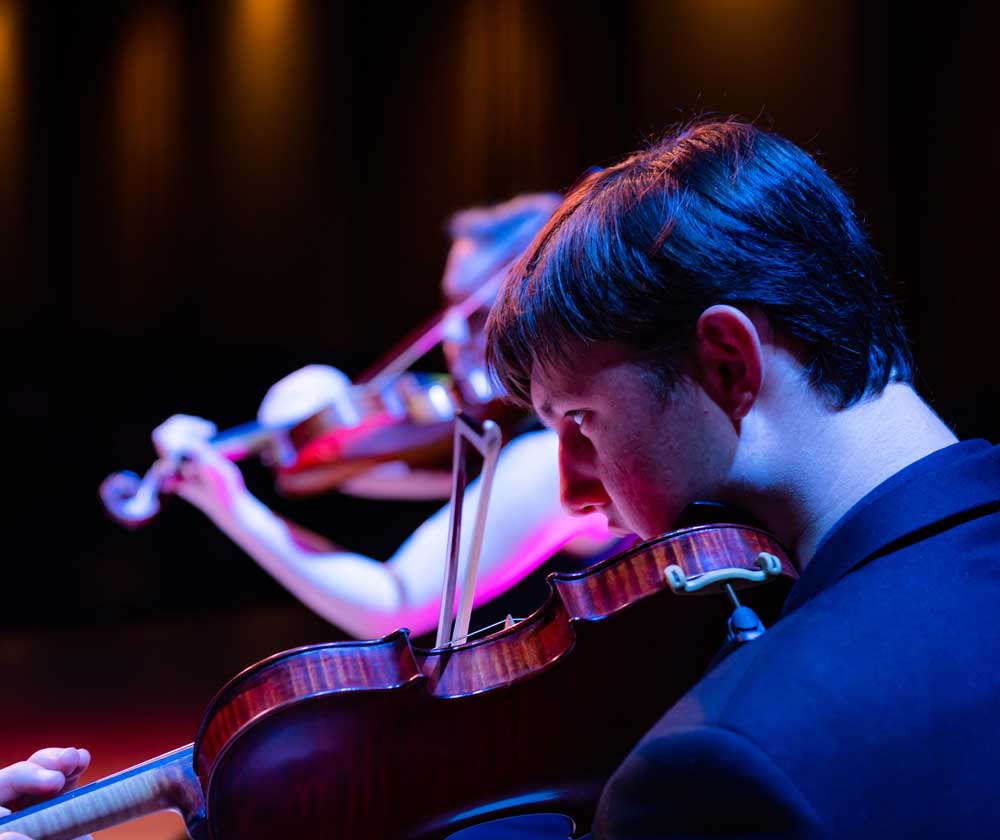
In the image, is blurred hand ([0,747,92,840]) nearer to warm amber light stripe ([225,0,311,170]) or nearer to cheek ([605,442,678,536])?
cheek ([605,442,678,536])

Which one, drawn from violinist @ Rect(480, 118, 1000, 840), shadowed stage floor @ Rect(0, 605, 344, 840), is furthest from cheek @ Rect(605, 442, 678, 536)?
shadowed stage floor @ Rect(0, 605, 344, 840)

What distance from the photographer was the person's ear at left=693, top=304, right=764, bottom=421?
0.68m

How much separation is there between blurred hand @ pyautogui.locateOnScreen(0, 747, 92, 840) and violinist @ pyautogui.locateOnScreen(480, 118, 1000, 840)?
0.39 metres

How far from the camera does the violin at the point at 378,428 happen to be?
1.89 m

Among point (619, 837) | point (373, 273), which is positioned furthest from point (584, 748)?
point (373, 273)

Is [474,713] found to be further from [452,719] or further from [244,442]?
[244,442]

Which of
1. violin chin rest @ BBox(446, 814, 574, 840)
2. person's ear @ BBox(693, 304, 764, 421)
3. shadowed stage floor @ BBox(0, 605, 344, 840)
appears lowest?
shadowed stage floor @ BBox(0, 605, 344, 840)

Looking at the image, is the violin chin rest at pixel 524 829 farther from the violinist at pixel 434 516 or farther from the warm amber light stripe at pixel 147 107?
the warm amber light stripe at pixel 147 107

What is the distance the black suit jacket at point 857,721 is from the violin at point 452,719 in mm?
121

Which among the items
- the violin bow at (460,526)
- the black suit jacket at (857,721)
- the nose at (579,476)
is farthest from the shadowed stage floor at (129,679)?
the black suit jacket at (857,721)

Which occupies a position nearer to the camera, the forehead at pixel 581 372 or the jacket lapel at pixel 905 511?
the jacket lapel at pixel 905 511

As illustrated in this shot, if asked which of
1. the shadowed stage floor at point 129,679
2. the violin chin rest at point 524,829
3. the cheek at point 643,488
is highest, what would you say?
the cheek at point 643,488

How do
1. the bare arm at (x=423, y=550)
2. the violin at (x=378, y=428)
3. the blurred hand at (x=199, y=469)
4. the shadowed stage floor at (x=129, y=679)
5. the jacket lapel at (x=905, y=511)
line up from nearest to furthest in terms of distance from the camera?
the jacket lapel at (x=905, y=511)
the bare arm at (x=423, y=550)
the violin at (x=378, y=428)
the blurred hand at (x=199, y=469)
the shadowed stage floor at (x=129, y=679)

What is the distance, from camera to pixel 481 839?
2.63 feet
